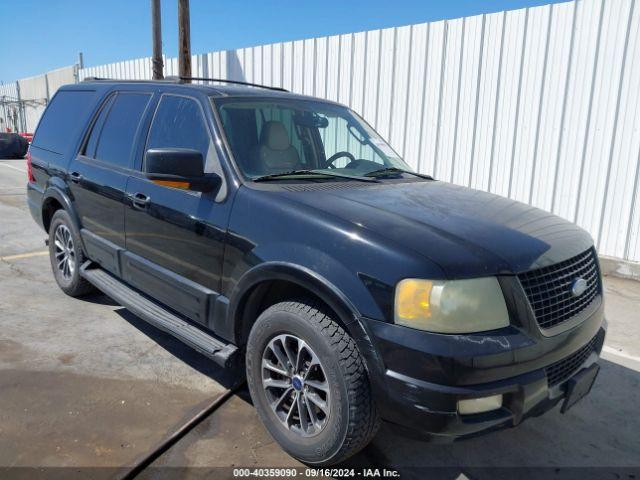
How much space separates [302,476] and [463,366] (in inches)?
42.9

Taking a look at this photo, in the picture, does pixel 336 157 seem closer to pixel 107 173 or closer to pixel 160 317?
pixel 160 317

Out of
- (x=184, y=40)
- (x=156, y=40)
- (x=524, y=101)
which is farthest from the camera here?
(x=156, y=40)

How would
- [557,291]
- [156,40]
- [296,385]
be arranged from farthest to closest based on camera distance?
1. [156,40]
2. [296,385]
3. [557,291]

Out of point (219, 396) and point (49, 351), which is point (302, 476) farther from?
point (49, 351)

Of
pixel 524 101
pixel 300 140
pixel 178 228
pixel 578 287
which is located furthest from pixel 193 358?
pixel 524 101

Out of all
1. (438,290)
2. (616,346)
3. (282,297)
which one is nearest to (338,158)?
(282,297)

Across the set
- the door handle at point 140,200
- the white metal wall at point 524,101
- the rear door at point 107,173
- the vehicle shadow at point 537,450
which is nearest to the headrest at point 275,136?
the door handle at point 140,200

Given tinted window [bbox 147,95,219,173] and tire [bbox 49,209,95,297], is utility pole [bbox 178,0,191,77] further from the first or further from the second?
tinted window [bbox 147,95,219,173]

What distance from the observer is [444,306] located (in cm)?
206

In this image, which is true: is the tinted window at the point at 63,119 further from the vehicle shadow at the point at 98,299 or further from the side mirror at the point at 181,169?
the side mirror at the point at 181,169

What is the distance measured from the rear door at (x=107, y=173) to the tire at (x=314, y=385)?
172 cm

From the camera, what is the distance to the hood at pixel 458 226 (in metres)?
2.17

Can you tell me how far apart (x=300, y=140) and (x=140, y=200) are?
119cm

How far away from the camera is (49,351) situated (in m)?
3.71
